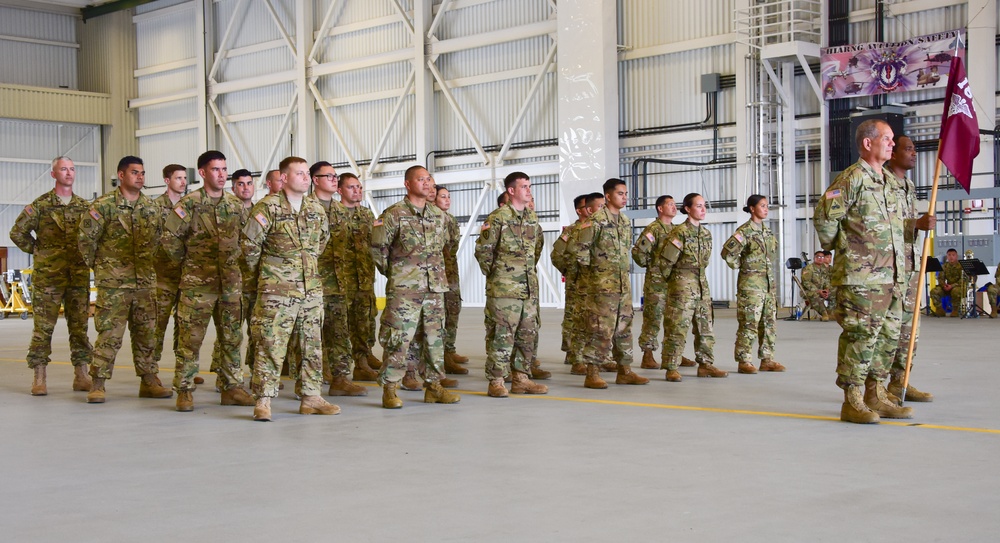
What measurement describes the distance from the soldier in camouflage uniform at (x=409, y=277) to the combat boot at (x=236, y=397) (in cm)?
117

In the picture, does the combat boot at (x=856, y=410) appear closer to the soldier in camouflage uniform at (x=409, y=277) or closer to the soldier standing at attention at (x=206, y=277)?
the soldier in camouflage uniform at (x=409, y=277)

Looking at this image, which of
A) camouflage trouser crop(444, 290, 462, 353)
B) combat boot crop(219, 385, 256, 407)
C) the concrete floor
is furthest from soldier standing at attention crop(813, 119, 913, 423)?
camouflage trouser crop(444, 290, 462, 353)

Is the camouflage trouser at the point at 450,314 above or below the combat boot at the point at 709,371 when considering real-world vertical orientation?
above

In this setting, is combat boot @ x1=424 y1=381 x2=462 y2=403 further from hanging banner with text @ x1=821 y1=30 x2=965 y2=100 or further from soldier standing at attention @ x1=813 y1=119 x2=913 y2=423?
hanging banner with text @ x1=821 y1=30 x2=965 y2=100

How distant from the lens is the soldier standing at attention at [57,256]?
916cm

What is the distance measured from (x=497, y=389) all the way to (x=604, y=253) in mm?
1548

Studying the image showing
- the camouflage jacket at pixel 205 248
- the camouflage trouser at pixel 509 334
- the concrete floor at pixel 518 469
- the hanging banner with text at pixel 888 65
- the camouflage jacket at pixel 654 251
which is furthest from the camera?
the hanging banner with text at pixel 888 65

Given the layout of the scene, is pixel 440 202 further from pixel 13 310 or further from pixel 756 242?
pixel 13 310

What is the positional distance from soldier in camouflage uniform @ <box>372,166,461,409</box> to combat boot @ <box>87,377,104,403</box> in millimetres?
2585

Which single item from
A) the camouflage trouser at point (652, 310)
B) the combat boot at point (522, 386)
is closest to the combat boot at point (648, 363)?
the camouflage trouser at point (652, 310)

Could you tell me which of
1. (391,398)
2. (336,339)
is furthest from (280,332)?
(336,339)

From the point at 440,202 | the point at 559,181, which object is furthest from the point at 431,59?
the point at 440,202

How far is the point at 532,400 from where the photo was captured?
865cm

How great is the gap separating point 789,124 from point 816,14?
7.98ft
